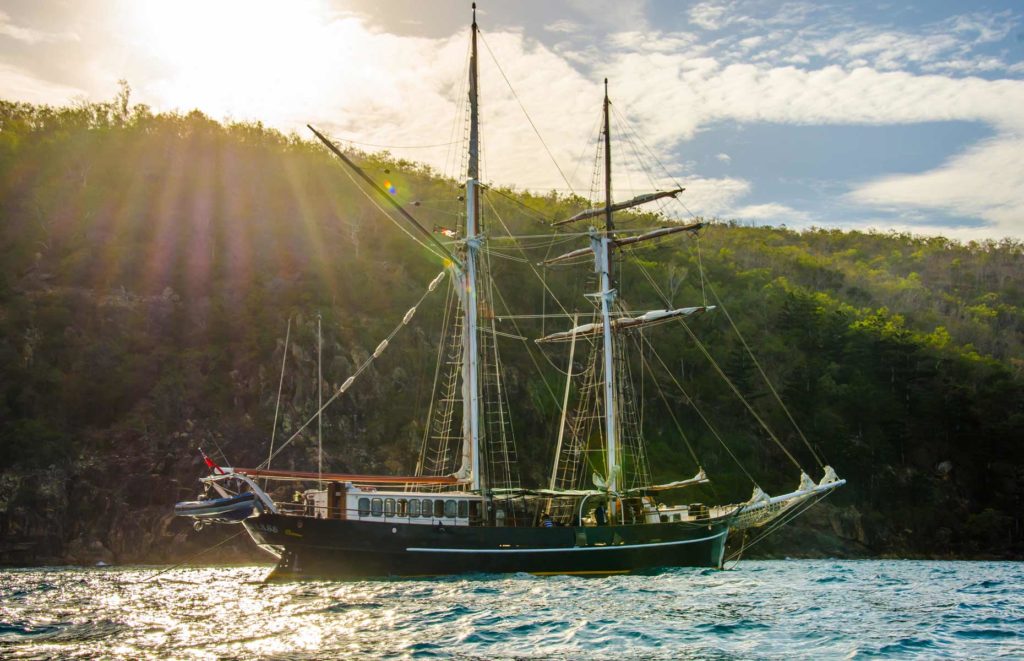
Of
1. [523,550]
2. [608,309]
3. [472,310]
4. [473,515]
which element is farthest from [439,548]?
[608,309]

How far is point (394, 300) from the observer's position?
78875mm

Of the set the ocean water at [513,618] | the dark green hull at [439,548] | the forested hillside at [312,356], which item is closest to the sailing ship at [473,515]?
the dark green hull at [439,548]

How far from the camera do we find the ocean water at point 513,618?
2108 cm

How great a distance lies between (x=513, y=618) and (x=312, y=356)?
144 feet

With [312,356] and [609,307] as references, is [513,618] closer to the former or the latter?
[609,307]

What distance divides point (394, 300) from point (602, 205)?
97.3ft

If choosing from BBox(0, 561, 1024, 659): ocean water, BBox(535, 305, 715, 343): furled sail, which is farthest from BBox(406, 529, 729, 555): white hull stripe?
BBox(535, 305, 715, 343): furled sail

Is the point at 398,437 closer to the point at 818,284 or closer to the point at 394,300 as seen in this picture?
the point at 394,300

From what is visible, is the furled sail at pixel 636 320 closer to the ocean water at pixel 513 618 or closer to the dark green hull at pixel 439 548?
the dark green hull at pixel 439 548

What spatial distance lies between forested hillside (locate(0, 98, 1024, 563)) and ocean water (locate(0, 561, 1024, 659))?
21635 millimetres

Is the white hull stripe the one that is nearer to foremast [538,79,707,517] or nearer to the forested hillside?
foremast [538,79,707,517]

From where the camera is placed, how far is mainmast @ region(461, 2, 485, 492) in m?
40.7

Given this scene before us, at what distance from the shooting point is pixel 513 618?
1002 inches

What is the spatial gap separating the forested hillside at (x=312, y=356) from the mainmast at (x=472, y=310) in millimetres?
8983
